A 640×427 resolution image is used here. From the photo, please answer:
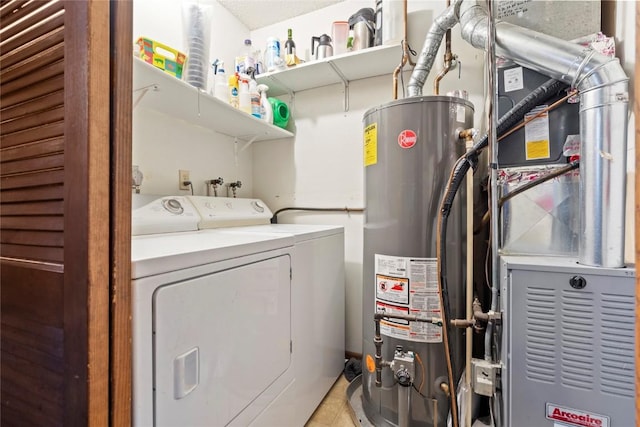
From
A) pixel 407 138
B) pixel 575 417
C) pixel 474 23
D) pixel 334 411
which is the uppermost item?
pixel 474 23

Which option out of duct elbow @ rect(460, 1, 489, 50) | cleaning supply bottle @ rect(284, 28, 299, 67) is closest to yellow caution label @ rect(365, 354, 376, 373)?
duct elbow @ rect(460, 1, 489, 50)

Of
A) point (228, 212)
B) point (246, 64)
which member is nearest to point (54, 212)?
point (228, 212)

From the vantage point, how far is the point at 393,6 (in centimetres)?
173

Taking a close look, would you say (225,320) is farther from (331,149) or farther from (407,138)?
(331,149)

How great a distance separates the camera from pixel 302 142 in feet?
7.50

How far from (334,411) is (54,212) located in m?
1.63

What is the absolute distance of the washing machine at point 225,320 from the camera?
724mm

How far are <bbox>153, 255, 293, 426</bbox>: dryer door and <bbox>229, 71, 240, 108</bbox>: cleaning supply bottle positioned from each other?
115cm

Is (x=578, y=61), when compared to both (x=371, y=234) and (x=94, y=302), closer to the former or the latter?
(x=371, y=234)

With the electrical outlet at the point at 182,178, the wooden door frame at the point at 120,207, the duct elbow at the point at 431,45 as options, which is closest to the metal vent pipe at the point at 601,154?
the duct elbow at the point at 431,45

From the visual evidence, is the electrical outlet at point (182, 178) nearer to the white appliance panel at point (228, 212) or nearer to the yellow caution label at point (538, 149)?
the white appliance panel at point (228, 212)

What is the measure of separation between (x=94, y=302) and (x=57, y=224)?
191 mm

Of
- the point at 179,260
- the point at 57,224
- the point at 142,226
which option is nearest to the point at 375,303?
the point at 179,260

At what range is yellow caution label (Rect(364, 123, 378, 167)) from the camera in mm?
1435
